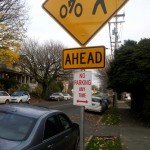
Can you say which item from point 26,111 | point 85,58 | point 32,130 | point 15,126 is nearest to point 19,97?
point 26,111

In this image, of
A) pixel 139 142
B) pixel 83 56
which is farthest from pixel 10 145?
pixel 139 142

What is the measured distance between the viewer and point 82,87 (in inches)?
226

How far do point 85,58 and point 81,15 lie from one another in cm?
66

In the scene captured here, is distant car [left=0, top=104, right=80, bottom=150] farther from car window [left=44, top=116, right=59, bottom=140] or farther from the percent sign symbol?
the percent sign symbol

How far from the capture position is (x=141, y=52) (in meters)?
21.4

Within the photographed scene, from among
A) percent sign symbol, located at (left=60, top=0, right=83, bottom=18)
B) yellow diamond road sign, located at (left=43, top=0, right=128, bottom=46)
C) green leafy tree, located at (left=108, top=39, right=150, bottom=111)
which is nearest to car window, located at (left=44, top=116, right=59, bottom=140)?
yellow diamond road sign, located at (left=43, top=0, right=128, bottom=46)

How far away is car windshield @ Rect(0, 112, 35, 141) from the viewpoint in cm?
642

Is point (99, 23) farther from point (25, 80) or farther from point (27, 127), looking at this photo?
point (25, 80)

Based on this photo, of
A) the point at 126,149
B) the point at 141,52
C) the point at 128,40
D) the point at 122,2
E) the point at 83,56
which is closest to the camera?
the point at 122,2

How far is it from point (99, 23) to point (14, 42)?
3549 cm

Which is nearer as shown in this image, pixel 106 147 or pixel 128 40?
pixel 106 147

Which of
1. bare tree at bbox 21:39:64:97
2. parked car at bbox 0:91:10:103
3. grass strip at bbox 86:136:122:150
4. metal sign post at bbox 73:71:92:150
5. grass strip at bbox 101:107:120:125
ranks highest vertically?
bare tree at bbox 21:39:64:97

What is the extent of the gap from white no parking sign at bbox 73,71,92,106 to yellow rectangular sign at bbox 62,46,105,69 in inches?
5.0

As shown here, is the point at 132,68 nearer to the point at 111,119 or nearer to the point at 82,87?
the point at 111,119
